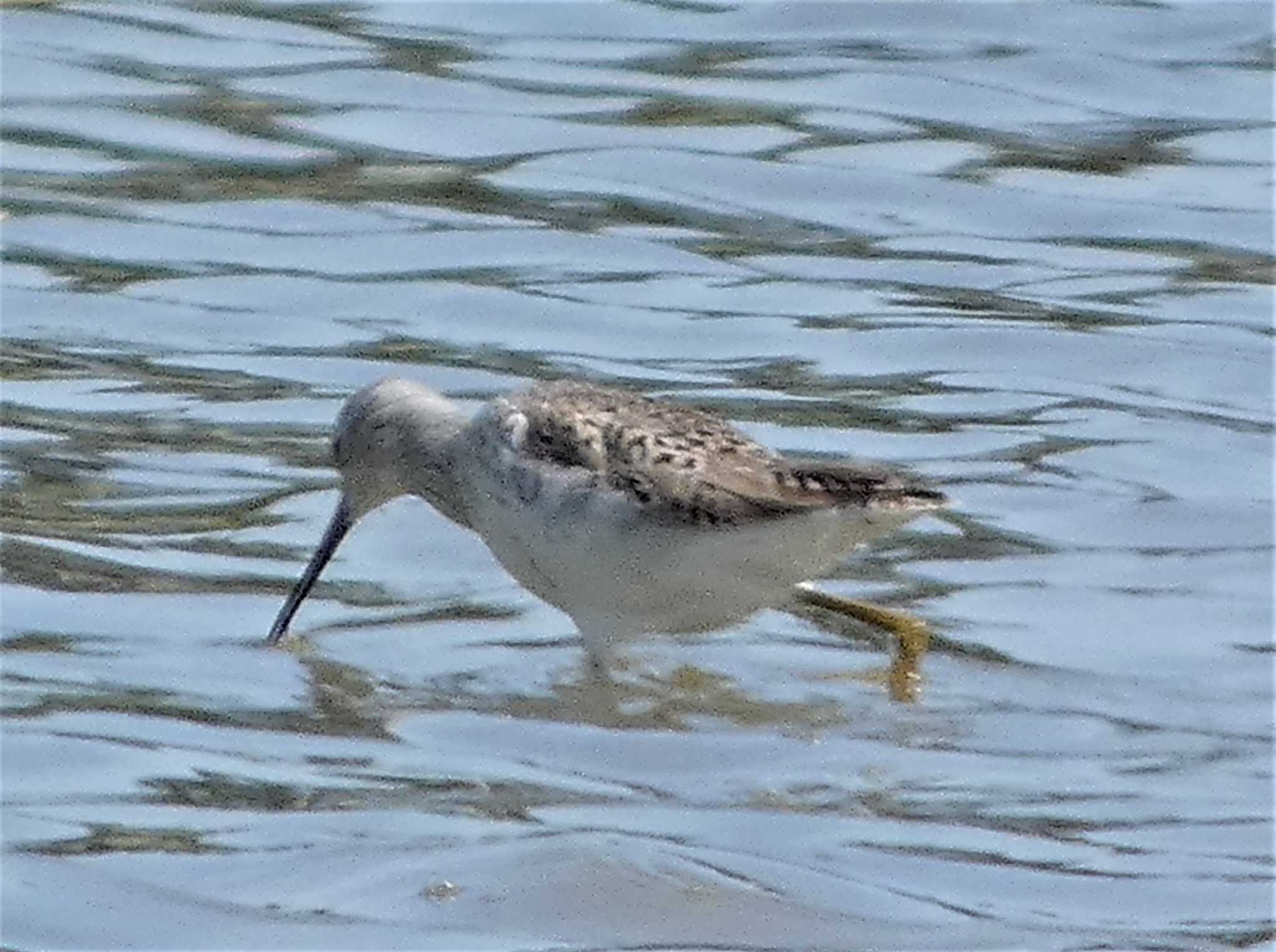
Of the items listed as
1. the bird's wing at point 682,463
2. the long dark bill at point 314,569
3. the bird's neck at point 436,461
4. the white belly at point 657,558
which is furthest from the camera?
the bird's neck at point 436,461

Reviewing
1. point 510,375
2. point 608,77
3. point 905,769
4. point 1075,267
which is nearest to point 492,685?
point 905,769

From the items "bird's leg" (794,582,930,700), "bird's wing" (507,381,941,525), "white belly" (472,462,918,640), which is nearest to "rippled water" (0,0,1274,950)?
"bird's leg" (794,582,930,700)

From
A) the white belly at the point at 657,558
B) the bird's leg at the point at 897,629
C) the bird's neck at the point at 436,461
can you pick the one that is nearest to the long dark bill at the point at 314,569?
the bird's neck at the point at 436,461

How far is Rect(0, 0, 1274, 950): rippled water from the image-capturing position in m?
7.31

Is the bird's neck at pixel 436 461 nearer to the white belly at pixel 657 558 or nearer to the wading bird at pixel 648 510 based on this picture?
the wading bird at pixel 648 510

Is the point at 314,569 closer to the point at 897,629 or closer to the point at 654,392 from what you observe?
the point at 897,629

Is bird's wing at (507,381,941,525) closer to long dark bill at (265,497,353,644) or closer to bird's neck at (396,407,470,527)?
bird's neck at (396,407,470,527)

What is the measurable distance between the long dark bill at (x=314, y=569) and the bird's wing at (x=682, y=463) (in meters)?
0.70

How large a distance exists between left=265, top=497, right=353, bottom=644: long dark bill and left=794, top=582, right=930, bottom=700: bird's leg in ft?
4.25

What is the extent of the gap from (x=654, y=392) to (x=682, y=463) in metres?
2.52

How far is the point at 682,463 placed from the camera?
8750 mm

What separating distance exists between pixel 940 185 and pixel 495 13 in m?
2.84

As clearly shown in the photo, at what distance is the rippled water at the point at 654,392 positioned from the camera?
24.0 ft

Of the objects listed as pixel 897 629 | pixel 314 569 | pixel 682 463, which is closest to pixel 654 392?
pixel 314 569
